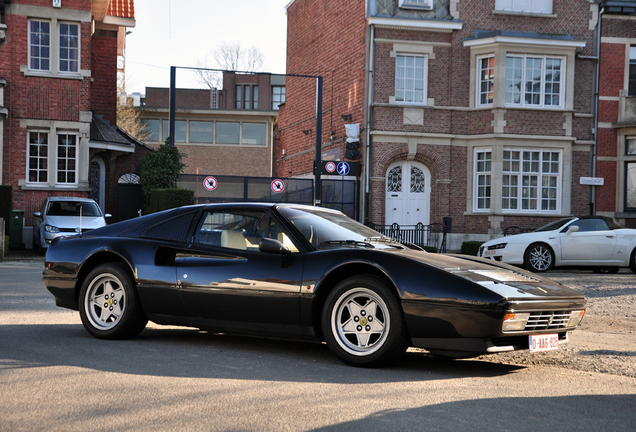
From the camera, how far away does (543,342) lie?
5.35 metres

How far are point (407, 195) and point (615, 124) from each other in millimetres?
7649

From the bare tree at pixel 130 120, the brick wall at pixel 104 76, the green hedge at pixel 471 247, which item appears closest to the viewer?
the green hedge at pixel 471 247

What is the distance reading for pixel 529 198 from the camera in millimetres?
25141

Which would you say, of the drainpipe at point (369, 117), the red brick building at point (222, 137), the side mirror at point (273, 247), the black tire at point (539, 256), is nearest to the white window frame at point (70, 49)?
the drainpipe at point (369, 117)

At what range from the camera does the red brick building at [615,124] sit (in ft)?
84.9

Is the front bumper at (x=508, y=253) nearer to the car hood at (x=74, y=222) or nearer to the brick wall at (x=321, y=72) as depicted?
the brick wall at (x=321, y=72)

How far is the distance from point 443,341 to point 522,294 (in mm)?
658

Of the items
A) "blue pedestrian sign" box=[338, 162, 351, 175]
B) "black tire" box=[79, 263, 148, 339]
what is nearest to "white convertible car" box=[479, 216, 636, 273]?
"blue pedestrian sign" box=[338, 162, 351, 175]

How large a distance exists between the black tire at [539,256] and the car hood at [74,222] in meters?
10.9

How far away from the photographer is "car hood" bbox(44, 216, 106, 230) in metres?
19.9

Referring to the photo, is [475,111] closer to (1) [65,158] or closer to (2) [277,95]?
(1) [65,158]

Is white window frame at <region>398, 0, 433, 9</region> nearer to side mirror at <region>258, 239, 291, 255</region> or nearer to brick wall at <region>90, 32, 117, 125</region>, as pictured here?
brick wall at <region>90, 32, 117, 125</region>

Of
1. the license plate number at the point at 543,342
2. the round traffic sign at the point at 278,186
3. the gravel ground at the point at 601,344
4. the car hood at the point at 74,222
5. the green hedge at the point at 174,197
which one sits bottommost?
the gravel ground at the point at 601,344

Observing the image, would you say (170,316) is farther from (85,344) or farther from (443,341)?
(443,341)
